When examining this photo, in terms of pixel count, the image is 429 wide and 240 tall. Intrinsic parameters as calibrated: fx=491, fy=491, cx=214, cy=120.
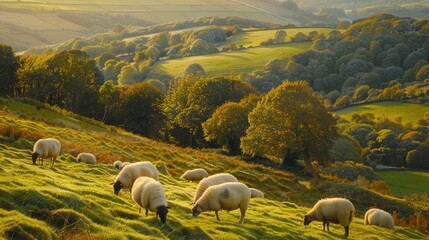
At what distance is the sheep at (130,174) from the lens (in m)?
20.6

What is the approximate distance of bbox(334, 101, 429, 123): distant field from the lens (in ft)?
392

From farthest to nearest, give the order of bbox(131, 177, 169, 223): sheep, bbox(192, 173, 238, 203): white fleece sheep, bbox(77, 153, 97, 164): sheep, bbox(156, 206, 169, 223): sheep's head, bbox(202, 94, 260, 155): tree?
bbox(202, 94, 260, 155): tree < bbox(77, 153, 97, 164): sheep < bbox(192, 173, 238, 203): white fleece sheep < bbox(131, 177, 169, 223): sheep < bbox(156, 206, 169, 223): sheep's head

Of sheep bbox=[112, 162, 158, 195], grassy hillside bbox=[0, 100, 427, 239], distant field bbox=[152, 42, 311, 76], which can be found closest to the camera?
grassy hillside bbox=[0, 100, 427, 239]

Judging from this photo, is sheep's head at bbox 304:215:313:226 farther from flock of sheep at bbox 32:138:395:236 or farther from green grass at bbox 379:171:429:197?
green grass at bbox 379:171:429:197

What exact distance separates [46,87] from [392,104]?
90.1 metres

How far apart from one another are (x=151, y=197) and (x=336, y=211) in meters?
9.56

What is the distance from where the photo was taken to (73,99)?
81500 millimetres

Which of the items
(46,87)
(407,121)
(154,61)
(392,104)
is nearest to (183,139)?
(46,87)

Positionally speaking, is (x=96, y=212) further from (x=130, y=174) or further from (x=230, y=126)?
(x=230, y=126)

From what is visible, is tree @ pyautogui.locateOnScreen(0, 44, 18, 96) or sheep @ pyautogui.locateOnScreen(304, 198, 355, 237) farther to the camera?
tree @ pyautogui.locateOnScreen(0, 44, 18, 96)

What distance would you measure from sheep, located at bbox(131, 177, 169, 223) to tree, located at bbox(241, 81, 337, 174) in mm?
40186

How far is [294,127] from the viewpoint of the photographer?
57.8 meters

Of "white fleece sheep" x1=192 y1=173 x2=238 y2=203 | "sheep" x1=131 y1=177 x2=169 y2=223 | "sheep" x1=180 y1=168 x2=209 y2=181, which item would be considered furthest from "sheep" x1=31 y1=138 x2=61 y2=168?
"sheep" x1=131 y1=177 x2=169 y2=223

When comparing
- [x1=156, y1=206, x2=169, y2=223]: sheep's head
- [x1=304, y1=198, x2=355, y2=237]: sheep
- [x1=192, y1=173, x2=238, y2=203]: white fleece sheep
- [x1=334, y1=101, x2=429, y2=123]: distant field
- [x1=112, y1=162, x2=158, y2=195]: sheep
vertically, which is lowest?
[x1=334, y1=101, x2=429, y2=123]: distant field
